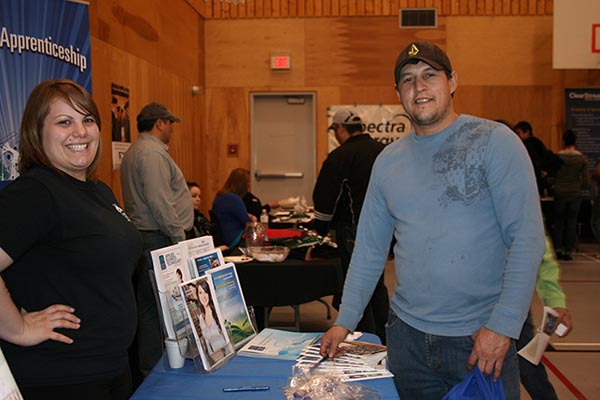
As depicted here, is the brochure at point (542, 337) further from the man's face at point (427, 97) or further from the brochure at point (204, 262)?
the brochure at point (204, 262)

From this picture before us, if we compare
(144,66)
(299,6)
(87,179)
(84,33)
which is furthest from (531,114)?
(87,179)

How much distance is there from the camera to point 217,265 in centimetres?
221

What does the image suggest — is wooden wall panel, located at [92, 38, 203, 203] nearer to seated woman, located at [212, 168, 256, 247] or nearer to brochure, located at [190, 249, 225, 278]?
seated woman, located at [212, 168, 256, 247]

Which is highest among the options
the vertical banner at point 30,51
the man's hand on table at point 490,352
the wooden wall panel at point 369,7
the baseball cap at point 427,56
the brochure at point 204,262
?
the wooden wall panel at point 369,7

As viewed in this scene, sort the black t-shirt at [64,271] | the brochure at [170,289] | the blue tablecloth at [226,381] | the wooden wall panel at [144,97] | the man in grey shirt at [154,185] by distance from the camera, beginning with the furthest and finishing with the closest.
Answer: the wooden wall panel at [144,97]
the man in grey shirt at [154,185]
the brochure at [170,289]
the blue tablecloth at [226,381]
the black t-shirt at [64,271]

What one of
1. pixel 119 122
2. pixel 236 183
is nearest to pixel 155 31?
pixel 119 122

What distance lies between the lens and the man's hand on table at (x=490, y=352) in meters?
1.50

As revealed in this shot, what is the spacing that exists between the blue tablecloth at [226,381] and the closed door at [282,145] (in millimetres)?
7078

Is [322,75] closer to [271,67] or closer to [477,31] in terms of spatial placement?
[271,67]

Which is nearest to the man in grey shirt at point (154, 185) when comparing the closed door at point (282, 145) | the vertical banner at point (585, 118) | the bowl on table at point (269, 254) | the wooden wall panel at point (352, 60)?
the bowl on table at point (269, 254)

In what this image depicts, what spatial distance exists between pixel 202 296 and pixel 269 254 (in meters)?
1.77

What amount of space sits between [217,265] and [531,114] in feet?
25.4

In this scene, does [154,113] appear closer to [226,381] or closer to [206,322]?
[206,322]

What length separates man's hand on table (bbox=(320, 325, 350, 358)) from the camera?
1.83 meters
